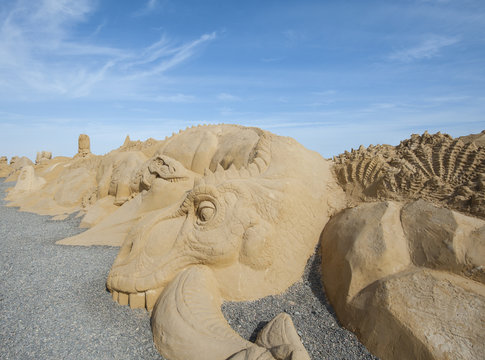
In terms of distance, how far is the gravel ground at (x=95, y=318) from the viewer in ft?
7.50

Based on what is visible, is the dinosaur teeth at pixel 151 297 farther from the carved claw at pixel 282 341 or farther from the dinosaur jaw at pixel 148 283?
the carved claw at pixel 282 341

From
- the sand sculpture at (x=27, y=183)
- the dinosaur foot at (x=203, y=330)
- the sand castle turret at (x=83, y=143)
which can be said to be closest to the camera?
the dinosaur foot at (x=203, y=330)

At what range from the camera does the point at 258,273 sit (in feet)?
9.25

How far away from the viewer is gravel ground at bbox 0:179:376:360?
2.29m

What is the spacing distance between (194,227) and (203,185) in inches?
15.5

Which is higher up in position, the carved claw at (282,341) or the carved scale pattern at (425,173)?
the carved scale pattern at (425,173)

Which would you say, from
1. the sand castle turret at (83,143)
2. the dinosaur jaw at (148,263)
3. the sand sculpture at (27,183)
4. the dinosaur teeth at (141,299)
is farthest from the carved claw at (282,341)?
the sand castle turret at (83,143)

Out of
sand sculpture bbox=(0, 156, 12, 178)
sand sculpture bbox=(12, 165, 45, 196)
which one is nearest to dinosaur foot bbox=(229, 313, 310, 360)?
sand sculpture bbox=(12, 165, 45, 196)

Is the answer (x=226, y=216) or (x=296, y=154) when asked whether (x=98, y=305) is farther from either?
(x=296, y=154)

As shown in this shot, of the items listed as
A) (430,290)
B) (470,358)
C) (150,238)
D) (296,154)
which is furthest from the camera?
(296,154)

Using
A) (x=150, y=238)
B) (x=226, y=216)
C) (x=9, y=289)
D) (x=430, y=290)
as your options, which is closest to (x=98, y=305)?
(x=150, y=238)

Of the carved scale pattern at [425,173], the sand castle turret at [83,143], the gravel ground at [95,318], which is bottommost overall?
the gravel ground at [95,318]

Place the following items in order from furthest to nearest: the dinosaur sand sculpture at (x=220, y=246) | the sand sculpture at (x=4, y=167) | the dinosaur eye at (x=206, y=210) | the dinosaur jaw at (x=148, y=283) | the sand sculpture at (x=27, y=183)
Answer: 1. the sand sculpture at (x=4, y=167)
2. the sand sculpture at (x=27, y=183)
3. the dinosaur eye at (x=206, y=210)
4. the dinosaur jaw at (x=148, y=283)
5. the dinosaur sand sculpture at (x=220, y=246)

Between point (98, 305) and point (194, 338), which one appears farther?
point (98, 305)
